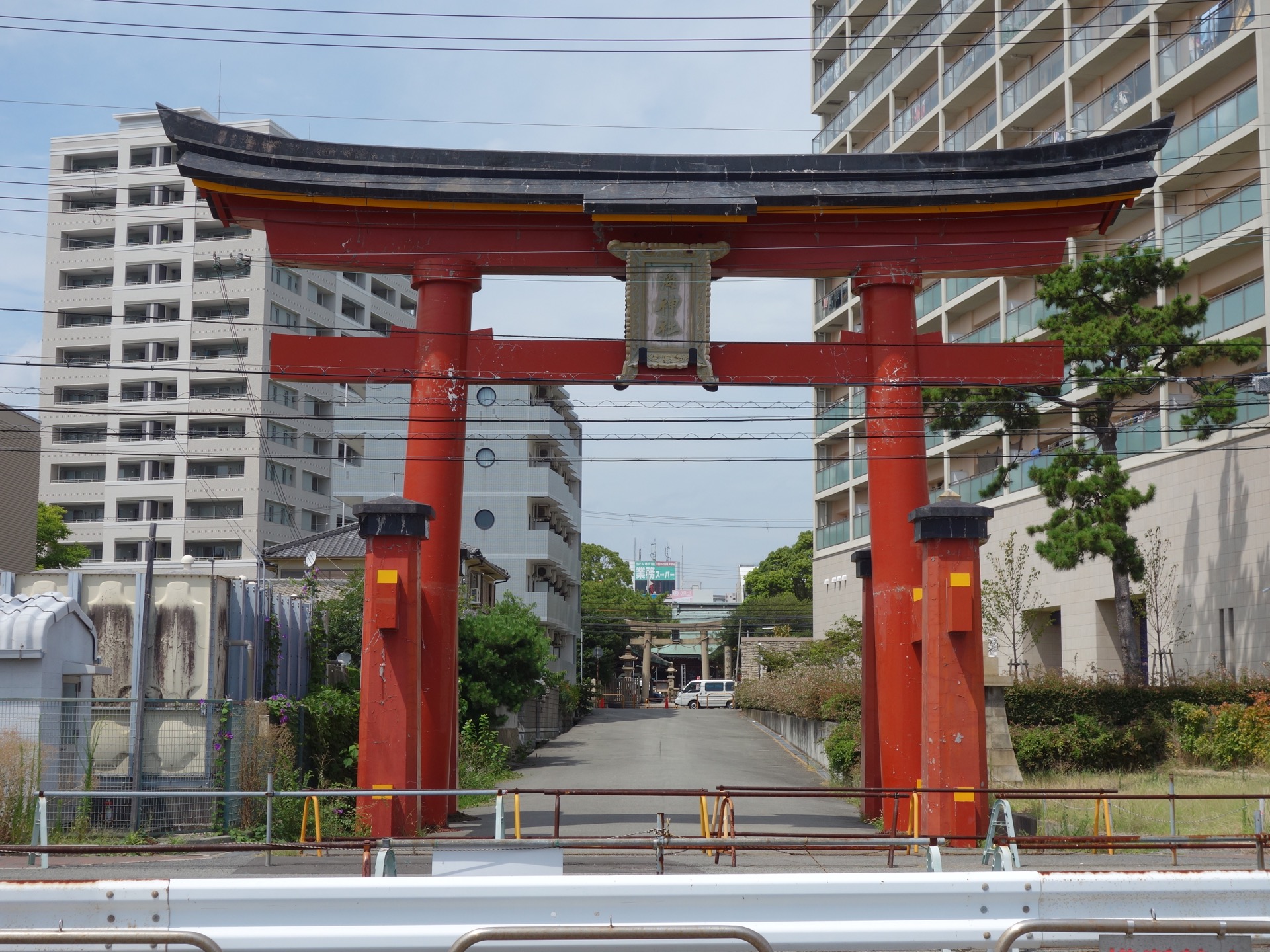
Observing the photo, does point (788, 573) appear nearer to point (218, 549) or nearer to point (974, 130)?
point (218, 549)

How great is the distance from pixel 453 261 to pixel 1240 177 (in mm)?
21465

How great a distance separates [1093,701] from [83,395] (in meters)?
60.2

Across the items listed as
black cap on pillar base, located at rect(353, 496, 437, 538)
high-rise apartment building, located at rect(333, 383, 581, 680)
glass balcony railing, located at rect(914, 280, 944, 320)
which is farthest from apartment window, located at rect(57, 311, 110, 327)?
black cap on pillar base, located at rect(353, 496, 437, 538)

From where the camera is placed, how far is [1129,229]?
35438 mm

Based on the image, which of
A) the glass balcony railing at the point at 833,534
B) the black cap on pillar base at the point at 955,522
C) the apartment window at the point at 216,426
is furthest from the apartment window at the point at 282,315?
the black cap on pillar base at the point at 955,522

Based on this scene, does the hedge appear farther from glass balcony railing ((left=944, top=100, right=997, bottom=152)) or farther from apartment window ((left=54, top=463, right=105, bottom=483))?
apartment window ((left=54, top=463, right=105, bottom=483))

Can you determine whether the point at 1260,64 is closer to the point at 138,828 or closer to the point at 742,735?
the point at 742,735

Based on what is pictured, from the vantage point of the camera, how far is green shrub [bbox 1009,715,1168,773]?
25234 millimetres

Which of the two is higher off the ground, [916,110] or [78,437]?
[916,110]

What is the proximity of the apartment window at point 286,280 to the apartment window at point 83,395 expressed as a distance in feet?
38.2

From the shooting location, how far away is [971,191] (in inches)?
736

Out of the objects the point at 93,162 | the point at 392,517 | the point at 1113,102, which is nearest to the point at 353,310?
the point at 93,162

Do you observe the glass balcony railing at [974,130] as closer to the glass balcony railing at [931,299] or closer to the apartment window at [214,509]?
the glass balcony railing at [931,299]

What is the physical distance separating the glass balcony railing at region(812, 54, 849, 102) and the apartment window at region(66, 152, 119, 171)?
39571 mm
